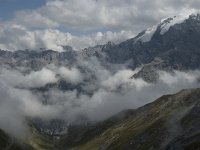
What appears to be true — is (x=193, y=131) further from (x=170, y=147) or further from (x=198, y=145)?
(x=198, y=145)

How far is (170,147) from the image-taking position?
16862cm

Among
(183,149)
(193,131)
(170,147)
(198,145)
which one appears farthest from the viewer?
(193,131)

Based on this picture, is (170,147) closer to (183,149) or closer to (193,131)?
(183,149)

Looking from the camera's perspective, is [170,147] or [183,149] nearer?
[183,149]

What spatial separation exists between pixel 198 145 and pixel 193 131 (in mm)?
55348

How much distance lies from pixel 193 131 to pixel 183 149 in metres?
42.9

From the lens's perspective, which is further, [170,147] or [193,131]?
[193,131]

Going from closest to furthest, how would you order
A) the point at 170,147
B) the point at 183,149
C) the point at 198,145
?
the point at 198,145 < the point at 183,149 < the point at 170,147

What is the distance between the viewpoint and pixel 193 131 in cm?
19325

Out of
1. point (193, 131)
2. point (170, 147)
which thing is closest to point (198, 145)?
point (170, 147)

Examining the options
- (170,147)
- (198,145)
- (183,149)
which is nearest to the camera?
(198,145)

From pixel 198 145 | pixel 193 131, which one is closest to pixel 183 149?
pixel 198 145

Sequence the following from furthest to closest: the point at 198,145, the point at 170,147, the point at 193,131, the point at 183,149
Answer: the point at 193,131 < the point at 170,147 < the point at 183,149 < the point at 198,145

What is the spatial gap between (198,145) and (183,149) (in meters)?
14.1
